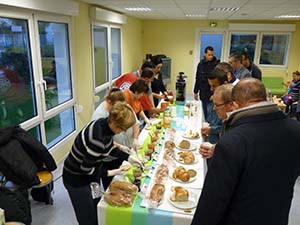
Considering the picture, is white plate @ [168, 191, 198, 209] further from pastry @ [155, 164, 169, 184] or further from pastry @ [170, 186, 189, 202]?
pastry @ [155, 164, 169, 184]

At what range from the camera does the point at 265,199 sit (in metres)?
1.14

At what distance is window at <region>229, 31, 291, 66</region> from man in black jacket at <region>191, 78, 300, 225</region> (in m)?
7.26

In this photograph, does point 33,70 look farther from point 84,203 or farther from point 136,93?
point 84,203

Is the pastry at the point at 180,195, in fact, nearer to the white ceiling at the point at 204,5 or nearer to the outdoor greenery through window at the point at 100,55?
the white ceiling at the point at 204,5

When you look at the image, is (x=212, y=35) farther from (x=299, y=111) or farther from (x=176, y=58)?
(x=299, y=111)

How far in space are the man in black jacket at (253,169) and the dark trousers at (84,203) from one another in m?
0.85

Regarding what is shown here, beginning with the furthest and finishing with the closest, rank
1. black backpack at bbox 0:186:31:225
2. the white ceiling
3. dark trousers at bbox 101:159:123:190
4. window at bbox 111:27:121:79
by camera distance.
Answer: window at bbox 111:27:121:79
the white ceiling
dark trousers at bbox 101:159:123:190
black backpack at bbox 0:186:31:225

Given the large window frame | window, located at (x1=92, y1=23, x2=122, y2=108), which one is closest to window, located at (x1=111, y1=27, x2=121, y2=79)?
window, located at (x1=92, y1=23, x2=122, y2=108)

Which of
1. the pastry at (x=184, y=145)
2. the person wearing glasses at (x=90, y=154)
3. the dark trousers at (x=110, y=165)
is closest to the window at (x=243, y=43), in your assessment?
the pastry at (x=184, y=145)

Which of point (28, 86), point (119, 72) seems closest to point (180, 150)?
point (28, 86)

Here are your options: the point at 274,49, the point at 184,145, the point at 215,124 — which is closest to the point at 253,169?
the point at 184,145

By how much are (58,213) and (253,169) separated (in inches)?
86.7

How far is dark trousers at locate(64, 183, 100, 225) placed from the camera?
69.1 inches

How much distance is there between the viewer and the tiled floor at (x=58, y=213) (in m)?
2.52
